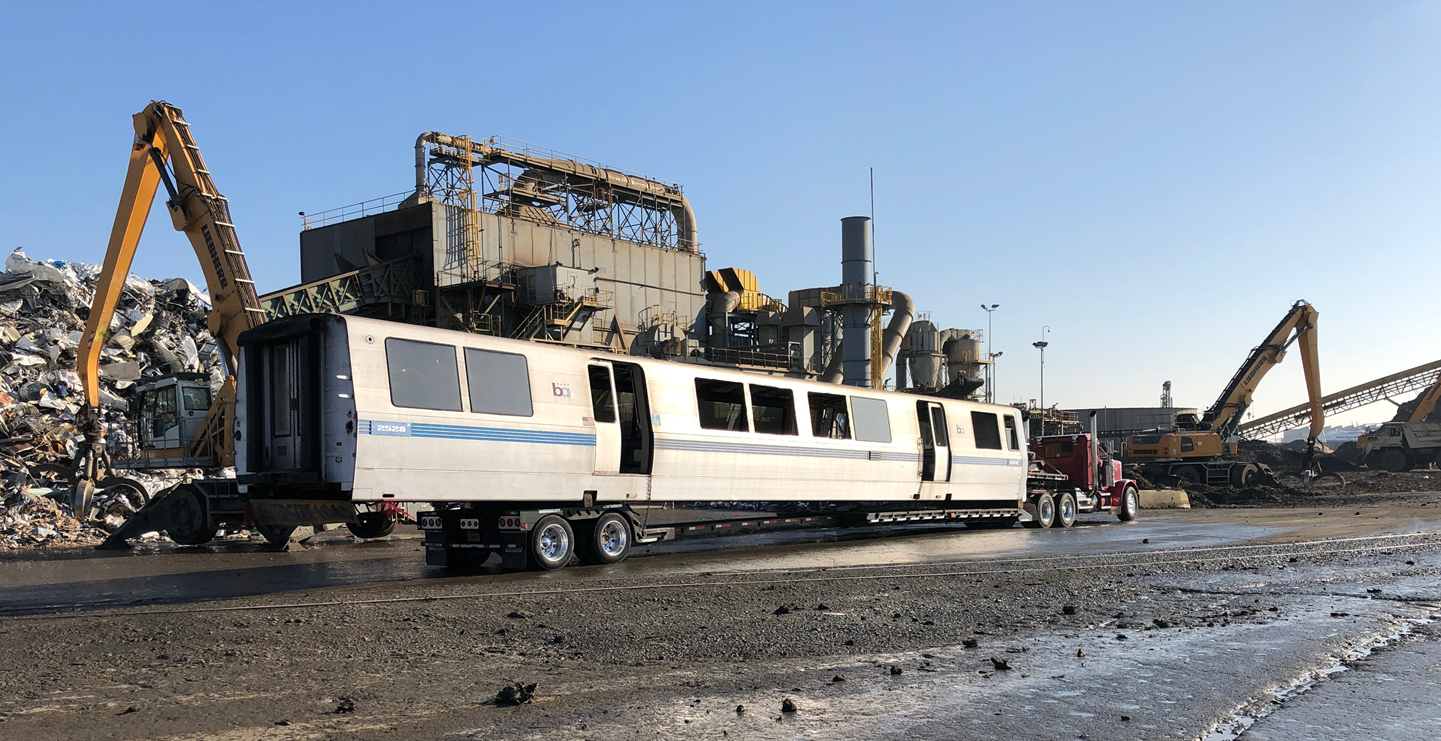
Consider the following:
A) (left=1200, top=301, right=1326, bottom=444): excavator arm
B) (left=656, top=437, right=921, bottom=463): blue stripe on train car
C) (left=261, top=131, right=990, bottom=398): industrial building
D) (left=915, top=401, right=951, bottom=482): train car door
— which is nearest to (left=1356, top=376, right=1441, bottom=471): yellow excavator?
(left=1200, top=301, right=1326, bottom=444): excavator arm

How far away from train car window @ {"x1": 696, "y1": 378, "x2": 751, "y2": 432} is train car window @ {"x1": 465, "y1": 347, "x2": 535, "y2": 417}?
3.54 m

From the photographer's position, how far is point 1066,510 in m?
26.5

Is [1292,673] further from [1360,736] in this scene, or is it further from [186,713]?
[186,713]

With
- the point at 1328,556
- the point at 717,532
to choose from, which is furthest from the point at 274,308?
the point at 1328,556

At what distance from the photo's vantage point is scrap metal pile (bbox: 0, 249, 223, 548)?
21.7m

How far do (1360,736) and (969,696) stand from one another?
7.08ft

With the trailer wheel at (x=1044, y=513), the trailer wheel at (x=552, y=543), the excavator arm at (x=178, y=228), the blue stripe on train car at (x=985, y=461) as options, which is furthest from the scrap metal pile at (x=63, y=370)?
the trailer wheel at (x=1044, y=513)

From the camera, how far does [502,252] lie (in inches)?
1796

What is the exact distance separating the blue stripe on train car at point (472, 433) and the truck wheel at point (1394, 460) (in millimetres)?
56891

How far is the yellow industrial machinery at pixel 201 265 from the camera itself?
Result: 22578 mm

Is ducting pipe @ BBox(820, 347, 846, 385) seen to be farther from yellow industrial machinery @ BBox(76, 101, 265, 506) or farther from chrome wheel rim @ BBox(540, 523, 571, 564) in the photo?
chrome wheel rim @ BBox(540, 523, 571, 564)

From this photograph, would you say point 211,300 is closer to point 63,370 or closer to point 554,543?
point 63,370

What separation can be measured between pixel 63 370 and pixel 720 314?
34243 mm

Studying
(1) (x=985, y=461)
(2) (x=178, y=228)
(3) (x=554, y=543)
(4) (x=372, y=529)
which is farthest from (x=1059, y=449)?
(2) (x=178, y=228)
